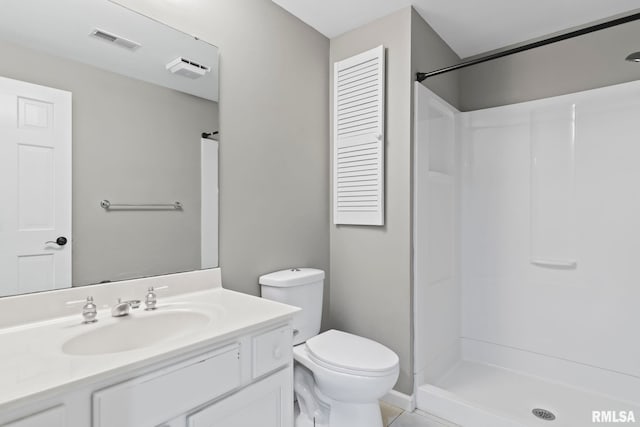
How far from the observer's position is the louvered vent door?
2105 millimetres

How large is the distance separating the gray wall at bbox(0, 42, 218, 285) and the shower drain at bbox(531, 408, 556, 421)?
6.83ft

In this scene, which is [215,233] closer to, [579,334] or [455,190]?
[455,190]

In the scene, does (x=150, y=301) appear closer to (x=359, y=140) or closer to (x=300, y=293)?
(x=300, y=293)

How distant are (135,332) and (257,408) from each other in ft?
1.68

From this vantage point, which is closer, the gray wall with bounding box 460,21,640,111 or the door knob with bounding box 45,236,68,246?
the door knob with bounding box 45,236,68,246

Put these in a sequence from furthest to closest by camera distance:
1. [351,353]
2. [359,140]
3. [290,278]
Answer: [359,140] < [290,278] < [351,353]

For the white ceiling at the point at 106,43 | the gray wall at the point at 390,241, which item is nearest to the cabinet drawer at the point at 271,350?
the gray wall at the point at 390,241

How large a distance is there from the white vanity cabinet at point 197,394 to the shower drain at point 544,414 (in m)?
1.55

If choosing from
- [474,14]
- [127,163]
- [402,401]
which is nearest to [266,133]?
[127,163]

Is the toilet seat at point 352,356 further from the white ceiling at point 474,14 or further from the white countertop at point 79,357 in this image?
the white ceiling at point 474,14

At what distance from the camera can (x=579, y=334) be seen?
7.40ft

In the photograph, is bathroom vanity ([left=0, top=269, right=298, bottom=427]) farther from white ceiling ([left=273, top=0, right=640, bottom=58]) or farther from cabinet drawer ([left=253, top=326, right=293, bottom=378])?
white ceiling ([left=273, top=0, right=640, bottom=58])

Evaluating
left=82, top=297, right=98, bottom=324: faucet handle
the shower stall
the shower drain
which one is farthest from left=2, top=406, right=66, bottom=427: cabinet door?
the shower drain

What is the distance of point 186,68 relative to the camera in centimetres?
158
